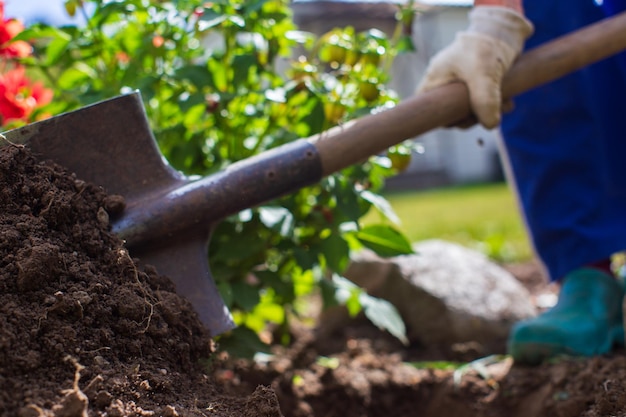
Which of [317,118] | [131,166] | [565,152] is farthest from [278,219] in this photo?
[565,152]

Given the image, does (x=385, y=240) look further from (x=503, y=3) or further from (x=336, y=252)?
(x=503, y=3)

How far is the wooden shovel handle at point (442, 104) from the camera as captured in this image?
1600 millimetres

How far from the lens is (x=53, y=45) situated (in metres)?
1.84

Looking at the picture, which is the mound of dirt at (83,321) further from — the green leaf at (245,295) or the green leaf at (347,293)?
the green leaf at (347,293)

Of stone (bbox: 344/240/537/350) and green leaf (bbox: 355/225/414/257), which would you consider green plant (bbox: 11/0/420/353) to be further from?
stone (bbox: 344/240/537/350)

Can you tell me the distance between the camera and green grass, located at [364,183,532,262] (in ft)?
13.8

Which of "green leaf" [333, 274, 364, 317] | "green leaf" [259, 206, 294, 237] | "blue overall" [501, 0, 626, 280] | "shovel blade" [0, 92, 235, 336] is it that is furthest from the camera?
"blue overall" [501, 0, 626, 280]

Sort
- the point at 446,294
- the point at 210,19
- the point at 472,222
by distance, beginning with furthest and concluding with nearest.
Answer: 1. the point at 472,222
2. the point at 446,294
3. the point at 210,19

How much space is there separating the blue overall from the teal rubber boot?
0.20 metres

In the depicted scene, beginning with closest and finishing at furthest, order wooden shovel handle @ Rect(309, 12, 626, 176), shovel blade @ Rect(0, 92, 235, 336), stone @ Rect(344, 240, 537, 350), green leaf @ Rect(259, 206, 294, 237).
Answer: shovel blade @ Rect(0, 92, 235, 336) → wooden shovel handle @ Rect(309, 12, 626, 176) → green leaf @ Rect(259, 206, 294, 237) → stone @ Rect(344, 240, 537, 350)

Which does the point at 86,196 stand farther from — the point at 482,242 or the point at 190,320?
the point at 482,242

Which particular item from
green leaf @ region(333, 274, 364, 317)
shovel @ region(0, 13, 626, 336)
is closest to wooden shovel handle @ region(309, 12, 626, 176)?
shovel @ region(0, 13, 626, 336)

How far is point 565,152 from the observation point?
7.36ft

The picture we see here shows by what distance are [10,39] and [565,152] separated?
1.63 metres
